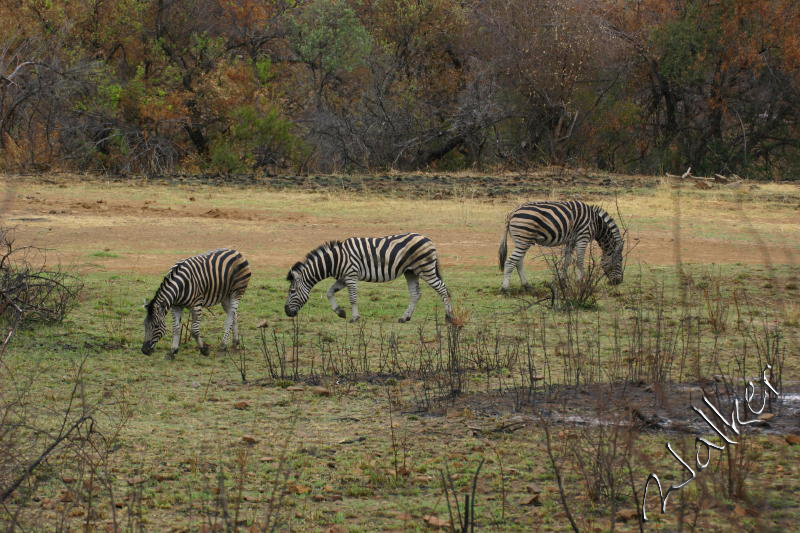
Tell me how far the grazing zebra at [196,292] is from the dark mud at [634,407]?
10.4 feet

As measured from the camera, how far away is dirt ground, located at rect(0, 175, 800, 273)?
17.1 meters

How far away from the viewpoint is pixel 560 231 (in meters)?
13.8

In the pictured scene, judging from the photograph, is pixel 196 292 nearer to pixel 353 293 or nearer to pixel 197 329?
pixel 197 329

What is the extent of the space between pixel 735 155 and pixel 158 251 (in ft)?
72.6

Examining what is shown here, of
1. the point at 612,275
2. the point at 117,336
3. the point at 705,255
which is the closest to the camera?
the point at 117,336

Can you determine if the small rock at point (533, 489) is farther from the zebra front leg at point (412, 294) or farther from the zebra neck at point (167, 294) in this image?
the zebra front leg at point (412, 294)

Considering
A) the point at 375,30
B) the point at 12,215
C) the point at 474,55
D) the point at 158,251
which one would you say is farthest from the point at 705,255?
the point at 375,30

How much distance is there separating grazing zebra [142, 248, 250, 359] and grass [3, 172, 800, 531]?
261 millimetres

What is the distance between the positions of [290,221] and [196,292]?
37.1 ft

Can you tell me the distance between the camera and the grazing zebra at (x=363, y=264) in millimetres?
11641

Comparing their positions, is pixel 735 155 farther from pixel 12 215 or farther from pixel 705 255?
pixel 12 215

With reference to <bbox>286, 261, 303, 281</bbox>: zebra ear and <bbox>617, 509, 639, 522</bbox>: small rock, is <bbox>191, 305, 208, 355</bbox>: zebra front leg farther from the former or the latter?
<bbox>617, 509, 639, 522</bbox>: small rock

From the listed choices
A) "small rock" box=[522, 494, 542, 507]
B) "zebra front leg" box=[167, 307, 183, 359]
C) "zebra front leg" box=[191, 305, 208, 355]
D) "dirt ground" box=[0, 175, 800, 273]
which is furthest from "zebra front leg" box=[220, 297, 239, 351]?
"dirt ground" box=[0, 175, 800, 273]

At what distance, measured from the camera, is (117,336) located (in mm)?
10359
